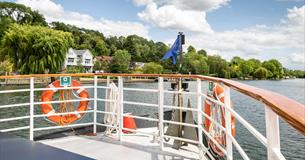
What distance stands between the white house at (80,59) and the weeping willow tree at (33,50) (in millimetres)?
16660

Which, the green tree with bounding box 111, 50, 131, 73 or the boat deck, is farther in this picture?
the green tree with bounding box 111, 50, 131, 73

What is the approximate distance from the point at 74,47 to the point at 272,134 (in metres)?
52.3

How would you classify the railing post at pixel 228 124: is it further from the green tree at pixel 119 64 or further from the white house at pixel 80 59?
the green tree at pixel 119 64

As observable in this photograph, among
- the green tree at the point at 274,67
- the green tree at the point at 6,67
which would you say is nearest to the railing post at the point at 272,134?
the green tree at the point at 6,67

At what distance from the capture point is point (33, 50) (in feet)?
79.3

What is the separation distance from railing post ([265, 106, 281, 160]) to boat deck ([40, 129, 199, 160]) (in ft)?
6.09

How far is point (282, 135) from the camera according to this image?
775 cm

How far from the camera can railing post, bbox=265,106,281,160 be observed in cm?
82

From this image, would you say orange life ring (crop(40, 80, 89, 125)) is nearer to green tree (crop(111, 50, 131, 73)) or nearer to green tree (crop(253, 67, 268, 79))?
green tree (crop(111, 50, 131, 73))

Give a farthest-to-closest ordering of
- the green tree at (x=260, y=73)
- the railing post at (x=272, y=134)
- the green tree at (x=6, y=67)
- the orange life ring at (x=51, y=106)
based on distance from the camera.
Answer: the green tree at (x=260, y=73)
the green tree at (x=6, y=67)
the orange life ring at (x=51, y=106)
the railing post at (x=272, y=134)

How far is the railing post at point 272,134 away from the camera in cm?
82

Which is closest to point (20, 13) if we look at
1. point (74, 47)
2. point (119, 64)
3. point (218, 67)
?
point (74, 47)

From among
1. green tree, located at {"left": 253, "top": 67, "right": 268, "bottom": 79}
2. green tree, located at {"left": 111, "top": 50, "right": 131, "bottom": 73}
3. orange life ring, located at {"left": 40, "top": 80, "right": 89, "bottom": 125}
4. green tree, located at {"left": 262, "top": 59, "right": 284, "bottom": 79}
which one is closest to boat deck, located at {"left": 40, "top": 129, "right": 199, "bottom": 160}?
orange life ring, located at {"left": 40, "top": 80, "right": 89, "bottom": 125}

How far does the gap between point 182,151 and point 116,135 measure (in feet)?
3.52
